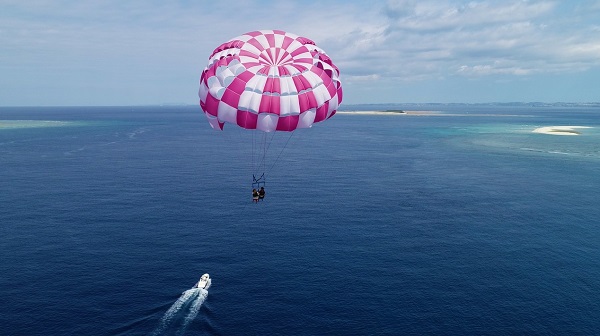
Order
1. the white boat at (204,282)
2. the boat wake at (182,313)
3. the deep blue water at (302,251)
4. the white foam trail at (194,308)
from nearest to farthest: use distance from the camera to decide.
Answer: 1. the boat wake at (182,313)
2. the white foam trail at (194,308)
3. the deep blue water at (302,251)
4. the white boat at (204,282)

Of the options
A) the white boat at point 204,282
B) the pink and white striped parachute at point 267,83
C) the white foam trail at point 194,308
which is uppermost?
the pink and white striped parachute at point 267,83

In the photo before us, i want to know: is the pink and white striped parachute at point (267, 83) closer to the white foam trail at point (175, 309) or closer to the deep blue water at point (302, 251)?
the white foam trail at point (175, 309)

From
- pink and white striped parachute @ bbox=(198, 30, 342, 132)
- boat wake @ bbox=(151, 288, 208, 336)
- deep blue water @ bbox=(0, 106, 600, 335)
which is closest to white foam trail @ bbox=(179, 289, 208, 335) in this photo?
boat wake @ bbox=(151, 288, 208, 336)

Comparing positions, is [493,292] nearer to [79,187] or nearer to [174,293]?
[174,293]

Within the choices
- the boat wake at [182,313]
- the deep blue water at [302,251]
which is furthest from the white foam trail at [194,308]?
the deep blue water at [302,251]

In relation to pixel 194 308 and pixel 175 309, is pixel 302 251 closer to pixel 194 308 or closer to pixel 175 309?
pixel 194 308

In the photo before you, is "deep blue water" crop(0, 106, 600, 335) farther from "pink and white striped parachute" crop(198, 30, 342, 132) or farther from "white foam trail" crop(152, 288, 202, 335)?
"pink and white striped parachute" crop(198, 30, 342, 132)

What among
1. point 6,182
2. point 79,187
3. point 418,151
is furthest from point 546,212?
point 6,182

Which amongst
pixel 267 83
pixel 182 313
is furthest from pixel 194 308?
pixel 267 83
